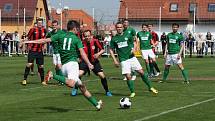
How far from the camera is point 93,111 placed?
1463 centimetres

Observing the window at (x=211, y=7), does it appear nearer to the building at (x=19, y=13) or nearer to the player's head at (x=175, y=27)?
the building at (x=19, y=13)

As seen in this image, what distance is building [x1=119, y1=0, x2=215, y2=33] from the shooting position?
233ft

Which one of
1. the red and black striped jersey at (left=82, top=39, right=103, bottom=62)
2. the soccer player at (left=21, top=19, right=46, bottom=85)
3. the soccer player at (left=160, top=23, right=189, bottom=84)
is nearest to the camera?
the red and black striped jersey at (left=82, top=39, right=103, bottom=62)

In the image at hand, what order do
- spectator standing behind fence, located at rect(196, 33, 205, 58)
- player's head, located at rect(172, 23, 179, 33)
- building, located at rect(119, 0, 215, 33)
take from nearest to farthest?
player's head, located at rect(172, 23, 179, 33)
spectator standing behind fence, located at rect(196, 33, 205, 58)
building, located at rect(119, 0, 215, 33)

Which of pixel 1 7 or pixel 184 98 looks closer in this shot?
pixel 184 98

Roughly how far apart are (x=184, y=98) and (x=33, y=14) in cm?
5924

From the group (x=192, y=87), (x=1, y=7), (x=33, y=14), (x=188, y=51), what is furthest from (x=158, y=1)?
(x=192, y=87)

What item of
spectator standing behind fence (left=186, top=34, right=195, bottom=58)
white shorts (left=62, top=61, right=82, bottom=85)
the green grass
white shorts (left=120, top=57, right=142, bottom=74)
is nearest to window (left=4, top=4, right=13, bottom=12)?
spectator standing behind fence (left=186, top=34, right=195, bottom=58)

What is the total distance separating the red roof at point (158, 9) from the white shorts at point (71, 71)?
5654 centimetres

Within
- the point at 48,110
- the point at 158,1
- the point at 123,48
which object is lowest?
the point at 48,110

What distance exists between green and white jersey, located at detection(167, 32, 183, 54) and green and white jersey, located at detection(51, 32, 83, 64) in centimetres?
913

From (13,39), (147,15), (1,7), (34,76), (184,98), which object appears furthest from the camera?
(1,7)

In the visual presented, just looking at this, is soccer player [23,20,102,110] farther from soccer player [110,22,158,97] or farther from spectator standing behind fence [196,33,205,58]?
spectator standing behind fence [196,33,205,58]

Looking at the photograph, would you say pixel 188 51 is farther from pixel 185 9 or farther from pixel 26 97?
pixel 26 97
